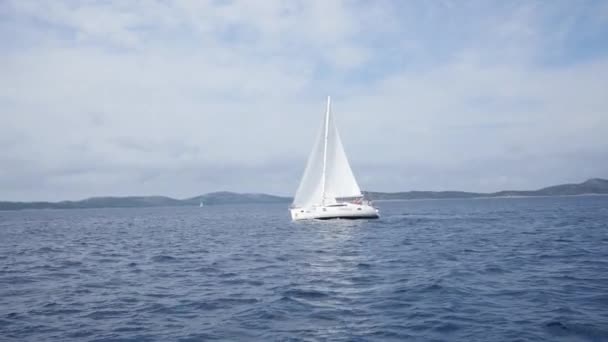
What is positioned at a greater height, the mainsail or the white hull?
the mainsail

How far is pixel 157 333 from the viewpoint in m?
13.0

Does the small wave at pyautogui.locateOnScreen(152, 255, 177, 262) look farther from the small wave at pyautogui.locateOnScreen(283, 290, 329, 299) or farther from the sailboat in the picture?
the sailboat

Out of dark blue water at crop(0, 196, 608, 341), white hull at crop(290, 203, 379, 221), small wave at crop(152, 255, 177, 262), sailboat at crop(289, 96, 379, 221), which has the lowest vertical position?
dark blue water at crop(0, 196, 608, 341)

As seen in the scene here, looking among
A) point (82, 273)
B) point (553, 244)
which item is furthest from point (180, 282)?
point (553, 244)

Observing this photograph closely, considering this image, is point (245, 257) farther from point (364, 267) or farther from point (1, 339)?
point (1, 339)

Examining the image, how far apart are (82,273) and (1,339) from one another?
11.7 meters

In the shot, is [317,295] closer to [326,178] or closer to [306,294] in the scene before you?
[306,294]

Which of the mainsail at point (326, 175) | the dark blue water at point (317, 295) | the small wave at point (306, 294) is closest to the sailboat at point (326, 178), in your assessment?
the mainsail at point (326, 175)

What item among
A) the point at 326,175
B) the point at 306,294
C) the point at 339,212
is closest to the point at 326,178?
the point at 326,175

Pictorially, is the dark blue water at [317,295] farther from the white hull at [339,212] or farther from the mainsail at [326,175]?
the mainsail at [326,175]

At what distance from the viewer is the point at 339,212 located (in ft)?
188

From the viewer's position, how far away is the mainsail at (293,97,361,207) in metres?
60.1

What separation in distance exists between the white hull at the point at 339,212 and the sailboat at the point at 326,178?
0.40 ft

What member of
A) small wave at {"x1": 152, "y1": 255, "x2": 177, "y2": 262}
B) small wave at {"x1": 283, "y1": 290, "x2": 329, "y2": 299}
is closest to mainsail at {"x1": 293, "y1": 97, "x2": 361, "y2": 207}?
small wave at {"x1": 152, "y1": 255, "x2": 177, "y2": 262}
